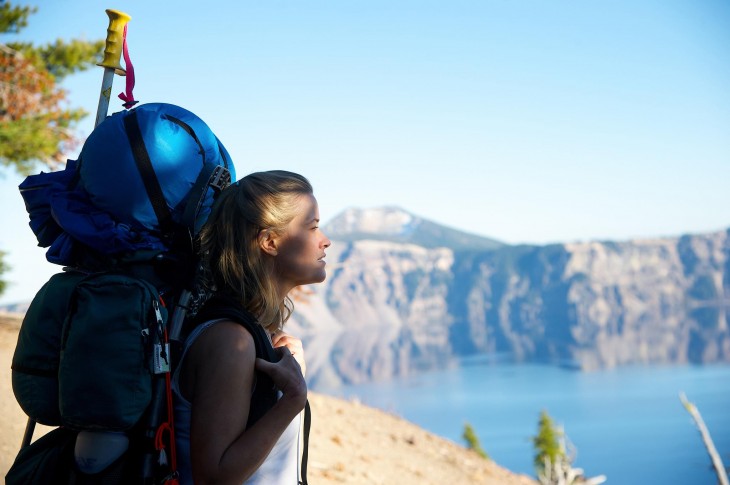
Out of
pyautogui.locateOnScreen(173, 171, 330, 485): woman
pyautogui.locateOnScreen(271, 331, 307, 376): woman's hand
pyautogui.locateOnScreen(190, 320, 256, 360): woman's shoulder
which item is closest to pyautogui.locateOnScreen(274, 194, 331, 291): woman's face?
pyautogui.locateOnScreen(173, 171, 330, 485): woman

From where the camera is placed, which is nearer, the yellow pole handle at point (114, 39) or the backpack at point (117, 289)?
the backpack at point (117, 289)

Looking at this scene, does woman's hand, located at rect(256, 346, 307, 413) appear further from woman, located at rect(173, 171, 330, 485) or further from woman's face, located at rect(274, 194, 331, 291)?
woman's face, located at rect(274, 194, 331, 291)

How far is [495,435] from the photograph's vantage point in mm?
85375

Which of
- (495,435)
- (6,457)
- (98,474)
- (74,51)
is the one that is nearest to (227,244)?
(98,474)

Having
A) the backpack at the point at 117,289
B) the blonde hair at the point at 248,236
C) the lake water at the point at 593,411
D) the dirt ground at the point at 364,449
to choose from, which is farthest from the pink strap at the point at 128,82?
the lake water at the point at 593,411

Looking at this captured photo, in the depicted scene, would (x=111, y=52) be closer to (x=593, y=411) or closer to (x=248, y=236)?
(x=248, y=236)

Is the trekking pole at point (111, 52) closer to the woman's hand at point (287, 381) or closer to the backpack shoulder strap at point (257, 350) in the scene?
the backpack shoulder strap at point (257, 350)

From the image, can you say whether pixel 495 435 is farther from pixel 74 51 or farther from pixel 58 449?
pixel 58 449

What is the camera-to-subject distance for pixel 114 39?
264 cm

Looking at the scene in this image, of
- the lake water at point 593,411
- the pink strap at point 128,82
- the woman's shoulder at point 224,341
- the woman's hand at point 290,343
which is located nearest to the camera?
the woman's shoulder at point 224,341

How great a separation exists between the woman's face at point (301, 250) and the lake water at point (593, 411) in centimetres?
5571

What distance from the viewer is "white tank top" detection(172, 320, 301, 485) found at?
1.94 m

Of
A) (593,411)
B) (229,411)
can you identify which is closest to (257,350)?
(229,411)

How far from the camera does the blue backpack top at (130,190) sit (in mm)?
1998
